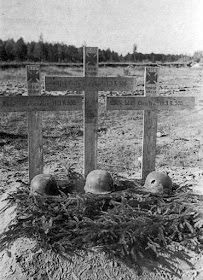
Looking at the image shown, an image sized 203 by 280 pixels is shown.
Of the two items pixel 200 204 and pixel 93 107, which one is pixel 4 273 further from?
pixel 93 107

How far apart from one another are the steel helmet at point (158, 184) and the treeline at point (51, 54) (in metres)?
13.3

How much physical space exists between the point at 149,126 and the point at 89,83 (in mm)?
1430

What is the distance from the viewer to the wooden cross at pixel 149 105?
7.05 meters

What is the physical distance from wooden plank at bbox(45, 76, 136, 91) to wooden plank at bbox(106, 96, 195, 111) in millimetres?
229

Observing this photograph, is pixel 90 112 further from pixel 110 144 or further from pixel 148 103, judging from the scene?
pixel 110 144

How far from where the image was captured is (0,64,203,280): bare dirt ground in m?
8.49

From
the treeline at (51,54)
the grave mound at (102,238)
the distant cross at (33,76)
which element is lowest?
the grave mound at (102,238)

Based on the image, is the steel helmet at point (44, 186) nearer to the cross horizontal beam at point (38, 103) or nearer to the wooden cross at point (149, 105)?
the cross horizontal beam at point (38, 103)

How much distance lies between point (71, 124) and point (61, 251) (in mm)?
9344

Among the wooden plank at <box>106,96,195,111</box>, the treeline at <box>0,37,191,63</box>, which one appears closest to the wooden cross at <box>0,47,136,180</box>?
the wooden plank at <box>106,96,195,111</box>

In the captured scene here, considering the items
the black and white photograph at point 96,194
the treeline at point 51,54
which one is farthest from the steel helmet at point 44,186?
the treeline at point 51,54

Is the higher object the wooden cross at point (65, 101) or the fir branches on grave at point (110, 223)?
the wooden cross at point (65, 101)

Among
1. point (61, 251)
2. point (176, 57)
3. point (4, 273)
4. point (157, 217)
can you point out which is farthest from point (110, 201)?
point (176, 57)

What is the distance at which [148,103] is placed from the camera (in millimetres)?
7160
